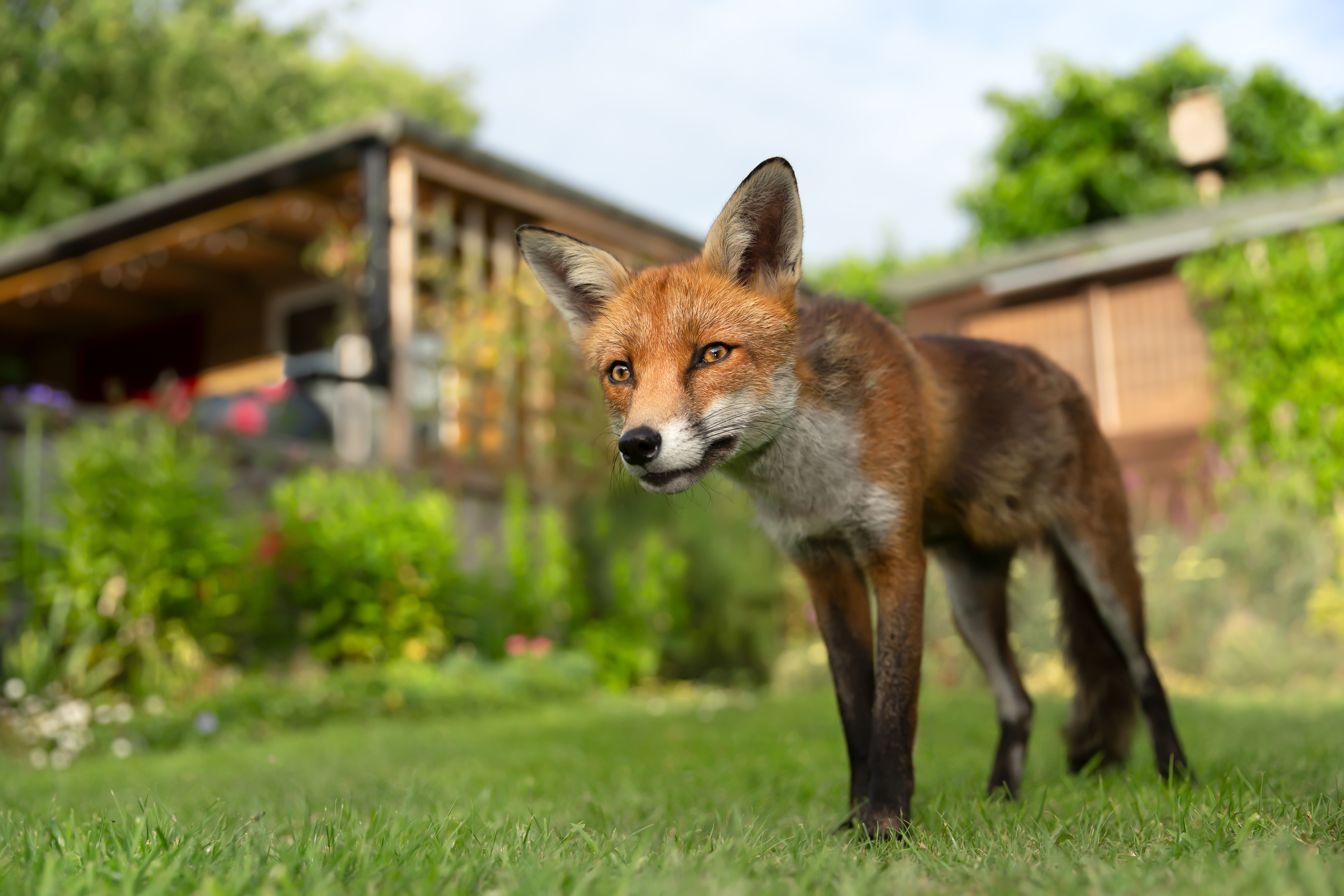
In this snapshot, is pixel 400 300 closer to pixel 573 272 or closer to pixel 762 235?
pixel 573 272

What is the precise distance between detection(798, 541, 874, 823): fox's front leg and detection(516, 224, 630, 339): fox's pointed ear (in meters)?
0.95

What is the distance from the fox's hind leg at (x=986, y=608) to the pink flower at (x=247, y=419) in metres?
6.74

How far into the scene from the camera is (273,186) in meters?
10.9

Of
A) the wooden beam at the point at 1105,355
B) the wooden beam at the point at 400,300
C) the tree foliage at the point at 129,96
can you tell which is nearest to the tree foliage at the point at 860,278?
the wooden beam at the point at 1105,355

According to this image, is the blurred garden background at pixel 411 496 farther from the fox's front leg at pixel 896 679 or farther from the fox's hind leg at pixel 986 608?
the fox's hind leg at pixel 986 608

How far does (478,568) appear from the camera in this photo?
9453 mm

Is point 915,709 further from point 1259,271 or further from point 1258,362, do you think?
point 1259,271

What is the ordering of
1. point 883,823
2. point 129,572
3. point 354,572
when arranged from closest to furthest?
point 883,823 < point 129,572 < point 354,572

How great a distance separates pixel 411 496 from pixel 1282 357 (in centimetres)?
971

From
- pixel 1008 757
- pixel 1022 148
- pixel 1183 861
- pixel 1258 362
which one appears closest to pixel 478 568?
pixel 1008 757

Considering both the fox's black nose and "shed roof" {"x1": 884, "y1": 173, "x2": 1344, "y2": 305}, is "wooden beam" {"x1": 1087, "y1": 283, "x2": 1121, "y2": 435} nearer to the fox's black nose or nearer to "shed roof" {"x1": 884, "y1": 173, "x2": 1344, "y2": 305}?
"shed roof" {"x1": 884, "y1": 173, "x2": 1344, "y2": 305}

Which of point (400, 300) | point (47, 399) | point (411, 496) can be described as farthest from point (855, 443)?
point (400, 300)

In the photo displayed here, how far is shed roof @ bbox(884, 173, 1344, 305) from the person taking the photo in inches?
497

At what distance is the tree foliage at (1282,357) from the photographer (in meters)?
10.2
